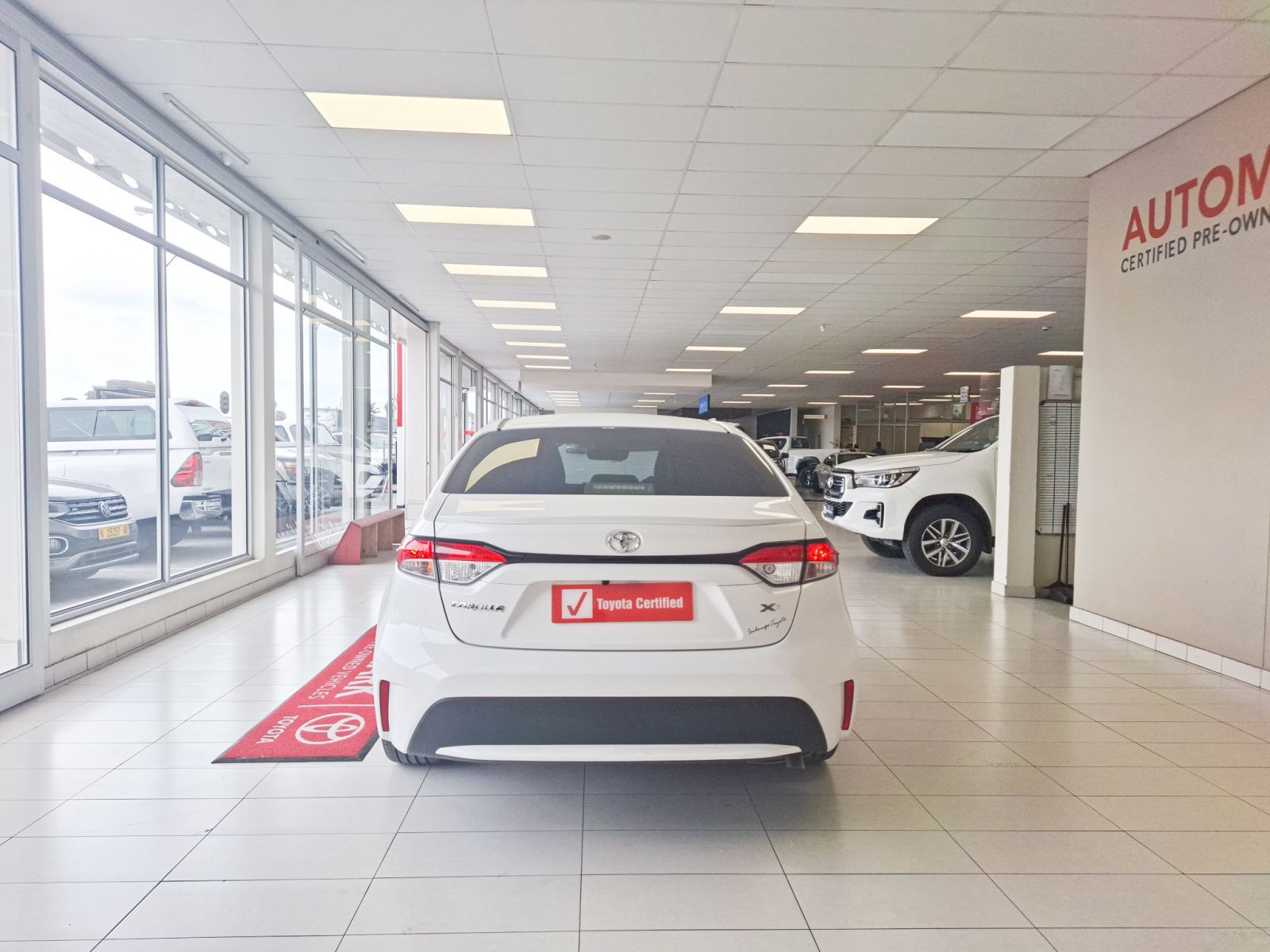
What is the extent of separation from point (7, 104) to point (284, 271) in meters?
3.69

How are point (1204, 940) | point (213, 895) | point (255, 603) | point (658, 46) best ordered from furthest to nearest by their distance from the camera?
point (255, 603)
point (658, 46)
point (213, 895)
point (1204, 940)

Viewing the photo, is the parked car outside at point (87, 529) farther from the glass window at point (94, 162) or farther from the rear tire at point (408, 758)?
the rear tire at point (408, 758)

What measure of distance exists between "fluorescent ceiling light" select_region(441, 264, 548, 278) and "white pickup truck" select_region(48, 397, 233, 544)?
3307 millimetres

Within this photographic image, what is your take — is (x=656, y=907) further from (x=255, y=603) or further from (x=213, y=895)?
(x=255, y=603)

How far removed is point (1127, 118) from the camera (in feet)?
15.0

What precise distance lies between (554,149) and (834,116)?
1.74m

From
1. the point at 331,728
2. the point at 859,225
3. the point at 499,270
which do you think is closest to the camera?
the point at 331,728

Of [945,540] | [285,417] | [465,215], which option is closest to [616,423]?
[465,215]

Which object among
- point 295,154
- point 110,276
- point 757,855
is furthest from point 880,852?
point 295,154

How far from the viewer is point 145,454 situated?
4969 mm

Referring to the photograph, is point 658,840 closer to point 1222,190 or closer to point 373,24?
point 373,24

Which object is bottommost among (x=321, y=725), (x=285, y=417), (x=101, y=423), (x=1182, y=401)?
(x=321, y=725)

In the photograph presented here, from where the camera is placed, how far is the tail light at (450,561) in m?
2.14

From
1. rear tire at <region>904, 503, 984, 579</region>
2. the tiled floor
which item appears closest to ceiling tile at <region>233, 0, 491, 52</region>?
the tiled floor
